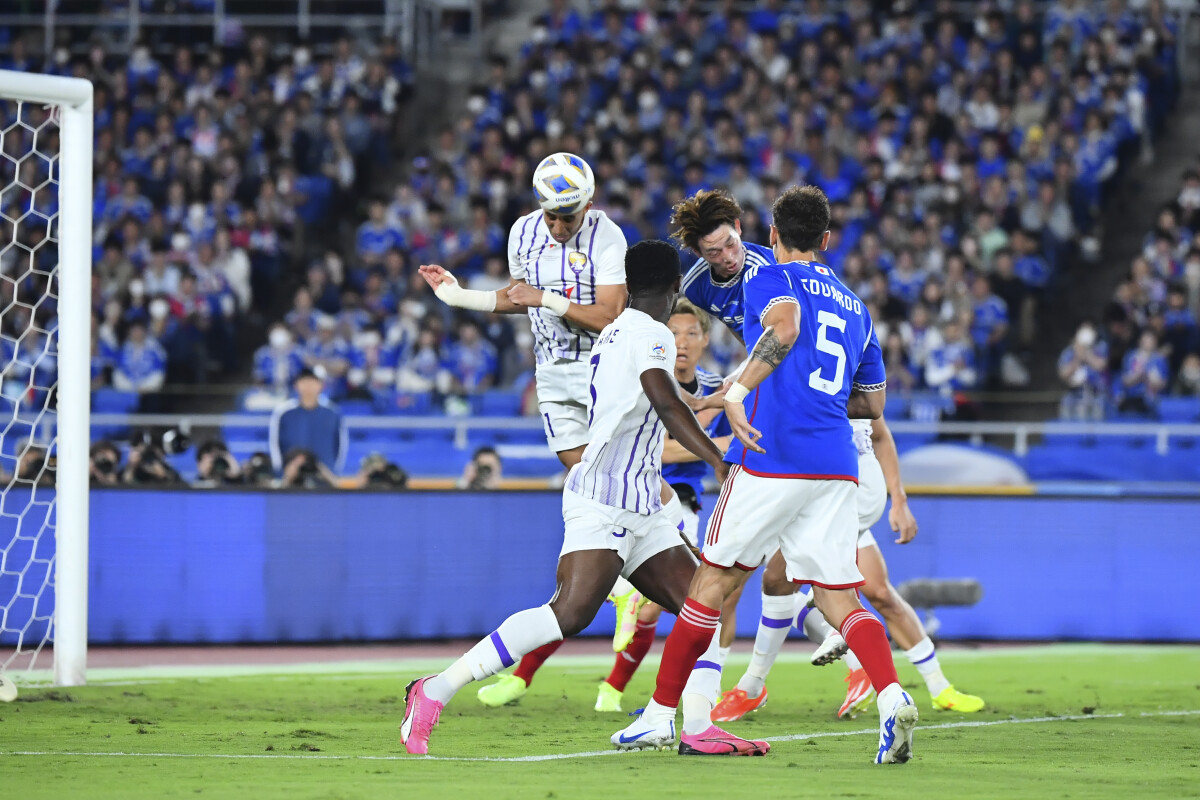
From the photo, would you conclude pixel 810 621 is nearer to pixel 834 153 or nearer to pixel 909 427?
pixel 909 427

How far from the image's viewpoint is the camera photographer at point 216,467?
1384cm

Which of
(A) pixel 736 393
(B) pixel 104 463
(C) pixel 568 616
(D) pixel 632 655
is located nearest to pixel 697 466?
(D) pixel 632 655

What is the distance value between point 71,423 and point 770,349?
5162 mm

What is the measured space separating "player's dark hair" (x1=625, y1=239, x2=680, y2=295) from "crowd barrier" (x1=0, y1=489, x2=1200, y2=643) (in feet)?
22.3

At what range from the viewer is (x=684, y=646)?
6.67 meters

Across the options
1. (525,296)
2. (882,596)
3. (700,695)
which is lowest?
(700,695)

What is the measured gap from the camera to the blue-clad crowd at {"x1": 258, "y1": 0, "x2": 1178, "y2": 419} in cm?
1850

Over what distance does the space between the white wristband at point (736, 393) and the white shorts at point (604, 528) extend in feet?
2.88

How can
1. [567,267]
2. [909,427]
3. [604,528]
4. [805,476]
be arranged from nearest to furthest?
[805,476] < [604,528] < [567,267] < [909,427]

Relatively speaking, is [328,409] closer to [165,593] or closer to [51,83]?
[165,593]

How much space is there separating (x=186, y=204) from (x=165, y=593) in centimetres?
983

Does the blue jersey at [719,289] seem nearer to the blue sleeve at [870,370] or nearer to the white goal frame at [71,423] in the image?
the blue sleeve at [870,370]

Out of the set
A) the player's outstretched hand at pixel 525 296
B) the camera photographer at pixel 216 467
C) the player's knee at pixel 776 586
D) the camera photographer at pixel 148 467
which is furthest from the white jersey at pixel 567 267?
the camera photographer at pixel 216 467

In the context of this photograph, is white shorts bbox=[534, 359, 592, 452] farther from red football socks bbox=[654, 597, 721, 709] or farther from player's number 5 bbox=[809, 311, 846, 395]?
player's number 5 bbox=[809, 311, 846, 395]
